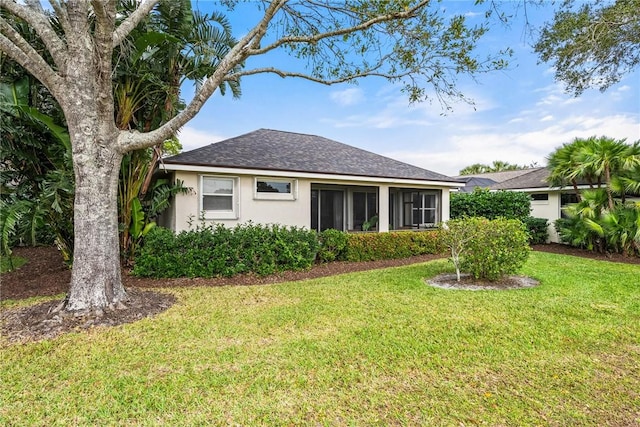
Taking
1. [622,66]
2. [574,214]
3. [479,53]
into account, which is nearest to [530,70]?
[622,66]

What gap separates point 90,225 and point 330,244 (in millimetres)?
6951

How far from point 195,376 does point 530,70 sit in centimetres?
1221

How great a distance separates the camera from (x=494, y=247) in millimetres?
7926

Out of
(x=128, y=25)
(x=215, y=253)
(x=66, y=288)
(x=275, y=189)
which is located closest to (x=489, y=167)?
(x=275, y=189)

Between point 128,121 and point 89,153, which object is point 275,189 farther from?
point 89,153

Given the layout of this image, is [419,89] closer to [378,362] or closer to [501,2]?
[501,2]

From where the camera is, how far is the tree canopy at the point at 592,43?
9227 millimetres

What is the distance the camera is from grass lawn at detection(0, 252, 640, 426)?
10.3ft

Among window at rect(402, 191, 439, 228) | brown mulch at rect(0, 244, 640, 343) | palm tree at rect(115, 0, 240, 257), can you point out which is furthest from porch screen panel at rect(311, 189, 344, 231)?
palm tree at rect(115, 0, 240, 257)

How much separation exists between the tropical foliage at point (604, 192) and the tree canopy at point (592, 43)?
367cm

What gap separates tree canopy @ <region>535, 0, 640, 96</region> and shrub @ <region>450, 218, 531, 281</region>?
5.89 meters

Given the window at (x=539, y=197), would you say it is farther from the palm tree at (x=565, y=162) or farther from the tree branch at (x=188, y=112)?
the tree branch at (x=188, y=112)

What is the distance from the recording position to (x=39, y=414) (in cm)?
314

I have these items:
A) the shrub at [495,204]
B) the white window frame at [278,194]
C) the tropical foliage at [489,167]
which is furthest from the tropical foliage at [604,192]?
the tropical foliage at [489,167]
